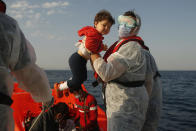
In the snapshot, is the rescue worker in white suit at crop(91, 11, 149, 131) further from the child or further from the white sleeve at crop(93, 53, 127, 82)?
the child

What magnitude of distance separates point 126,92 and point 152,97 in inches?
27.2

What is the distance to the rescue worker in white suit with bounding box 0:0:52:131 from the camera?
0.98 metres

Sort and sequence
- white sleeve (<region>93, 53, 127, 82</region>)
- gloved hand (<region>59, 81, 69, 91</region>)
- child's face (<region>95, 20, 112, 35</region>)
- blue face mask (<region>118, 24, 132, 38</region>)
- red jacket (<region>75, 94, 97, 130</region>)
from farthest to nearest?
red jacket (<region>75, 94, 97, 130</region>) < gloved hand (<region>59, 81, 69, 91</region>) < child's face (<region>95, 20, 112, 35</region>) < blue face mask (<region>118, 24, 132, 38</region>) < white sleeve (<region>93, 53, 127, 82</region>)

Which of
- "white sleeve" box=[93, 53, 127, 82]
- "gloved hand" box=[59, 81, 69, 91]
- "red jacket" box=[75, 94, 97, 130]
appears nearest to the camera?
"white sleeve" box=[93, 53, 127, 82]

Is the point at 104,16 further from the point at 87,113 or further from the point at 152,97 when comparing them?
the point at 87,113

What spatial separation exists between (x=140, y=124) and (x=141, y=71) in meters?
0.57

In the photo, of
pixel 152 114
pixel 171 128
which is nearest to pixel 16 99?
pixel 152 114

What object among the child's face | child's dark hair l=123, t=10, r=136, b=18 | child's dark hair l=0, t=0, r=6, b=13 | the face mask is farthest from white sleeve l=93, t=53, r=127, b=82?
child's dark hair l=0, t=0, r=6, b=13

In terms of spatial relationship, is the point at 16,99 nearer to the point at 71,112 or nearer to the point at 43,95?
the point at 71,112

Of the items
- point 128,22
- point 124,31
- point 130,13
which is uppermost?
point 130,13

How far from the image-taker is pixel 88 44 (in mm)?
1853

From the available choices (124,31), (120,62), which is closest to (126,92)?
(120,62)

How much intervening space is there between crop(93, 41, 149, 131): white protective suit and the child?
0.22 metres

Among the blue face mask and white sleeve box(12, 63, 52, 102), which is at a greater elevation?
the blue face mask
